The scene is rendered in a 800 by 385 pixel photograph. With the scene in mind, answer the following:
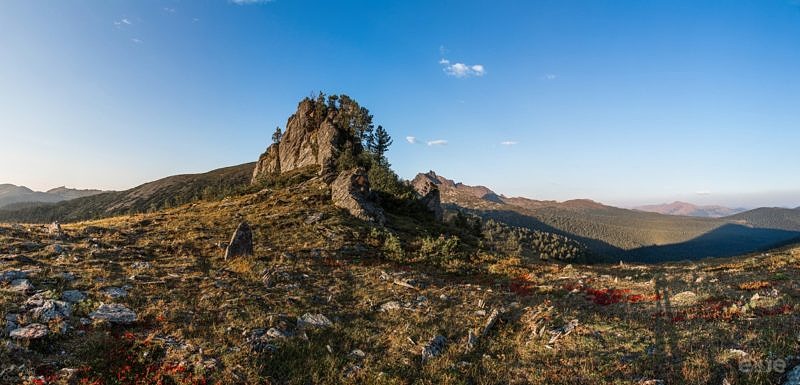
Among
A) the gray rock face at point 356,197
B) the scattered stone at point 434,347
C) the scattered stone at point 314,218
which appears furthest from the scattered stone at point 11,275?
the gray rock face at point 356,197

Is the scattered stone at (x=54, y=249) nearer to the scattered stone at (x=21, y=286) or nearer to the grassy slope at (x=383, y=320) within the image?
the grassy slope at (x=383, y=320)

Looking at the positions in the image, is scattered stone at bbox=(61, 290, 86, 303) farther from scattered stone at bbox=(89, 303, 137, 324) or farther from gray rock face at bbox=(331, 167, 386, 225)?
gray rock face at bbox=(331, 167, 386, 225)

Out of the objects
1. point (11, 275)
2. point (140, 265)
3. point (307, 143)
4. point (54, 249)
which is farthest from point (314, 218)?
point (307, 143)

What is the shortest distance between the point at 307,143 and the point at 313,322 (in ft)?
278

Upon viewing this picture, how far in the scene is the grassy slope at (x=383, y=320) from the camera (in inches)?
412

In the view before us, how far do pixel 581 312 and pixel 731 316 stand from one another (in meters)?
5.39

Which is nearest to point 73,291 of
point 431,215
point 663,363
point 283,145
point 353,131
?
point 663,363

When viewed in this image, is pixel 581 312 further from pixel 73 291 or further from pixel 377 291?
pixel 73 291

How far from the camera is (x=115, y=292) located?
51.2 feet

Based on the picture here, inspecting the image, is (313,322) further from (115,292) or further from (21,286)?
(21,286)

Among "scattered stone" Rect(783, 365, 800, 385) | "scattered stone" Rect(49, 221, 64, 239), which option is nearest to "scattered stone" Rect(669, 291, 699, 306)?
"scattered stone" Rect(783, 365, 800, 385)

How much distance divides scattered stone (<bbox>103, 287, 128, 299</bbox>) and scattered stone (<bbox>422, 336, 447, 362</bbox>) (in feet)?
44.8

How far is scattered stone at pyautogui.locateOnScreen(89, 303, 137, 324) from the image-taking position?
12914 mm

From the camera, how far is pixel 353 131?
87.5 metres
